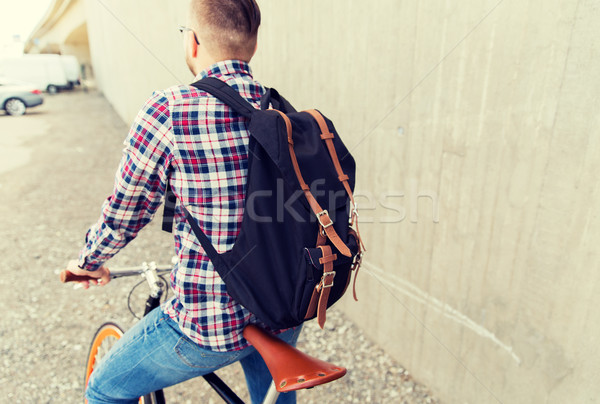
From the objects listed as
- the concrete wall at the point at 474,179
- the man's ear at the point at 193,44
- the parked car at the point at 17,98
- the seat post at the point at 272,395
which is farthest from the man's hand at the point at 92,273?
the parked car at the point at 17,98

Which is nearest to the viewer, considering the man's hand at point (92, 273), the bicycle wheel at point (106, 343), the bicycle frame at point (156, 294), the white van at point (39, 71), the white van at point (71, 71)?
the man's hand at point (92, 273)

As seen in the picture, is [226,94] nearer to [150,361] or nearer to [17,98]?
[150,361]

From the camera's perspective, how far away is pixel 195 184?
46.0 inches

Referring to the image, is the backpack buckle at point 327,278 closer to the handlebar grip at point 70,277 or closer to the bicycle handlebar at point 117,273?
the bicycle handlebar at point 117,273

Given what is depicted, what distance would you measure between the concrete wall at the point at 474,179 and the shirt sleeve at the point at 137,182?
1516 mm

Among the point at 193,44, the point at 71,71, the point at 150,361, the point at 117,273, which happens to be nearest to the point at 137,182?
the point at 193,44

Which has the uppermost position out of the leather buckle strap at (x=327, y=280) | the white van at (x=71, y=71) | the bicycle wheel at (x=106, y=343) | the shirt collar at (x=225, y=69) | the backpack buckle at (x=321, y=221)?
the shirt collar at (x=225, y=69)

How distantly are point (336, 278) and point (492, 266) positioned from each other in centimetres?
120

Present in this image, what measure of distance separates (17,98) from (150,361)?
17.6m

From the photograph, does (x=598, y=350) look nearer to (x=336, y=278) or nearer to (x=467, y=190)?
(x=467, y=190)

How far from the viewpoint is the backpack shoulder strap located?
115 cm

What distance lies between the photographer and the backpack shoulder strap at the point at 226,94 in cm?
115

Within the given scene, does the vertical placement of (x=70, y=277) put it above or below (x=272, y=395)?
above

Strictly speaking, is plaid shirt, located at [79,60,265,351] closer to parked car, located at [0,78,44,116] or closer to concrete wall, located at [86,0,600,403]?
concrete wall, located at [86,0,600,403]
